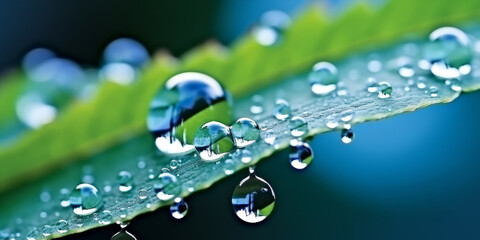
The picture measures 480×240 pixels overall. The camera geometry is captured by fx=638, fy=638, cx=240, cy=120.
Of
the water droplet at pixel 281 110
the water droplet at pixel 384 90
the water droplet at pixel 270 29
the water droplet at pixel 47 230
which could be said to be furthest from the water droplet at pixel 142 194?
the water droplet at pixel 270 29

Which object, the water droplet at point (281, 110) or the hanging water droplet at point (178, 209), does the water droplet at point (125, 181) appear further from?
the water droplet at point (281, 110)

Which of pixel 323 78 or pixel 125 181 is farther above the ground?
pixel 323 78

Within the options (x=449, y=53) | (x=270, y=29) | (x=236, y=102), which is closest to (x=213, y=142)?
(x=236, y=102)

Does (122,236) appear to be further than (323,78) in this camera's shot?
No

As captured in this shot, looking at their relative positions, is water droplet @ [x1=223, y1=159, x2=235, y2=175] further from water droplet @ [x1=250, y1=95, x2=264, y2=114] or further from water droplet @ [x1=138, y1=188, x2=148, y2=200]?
water droplet @ [x1=250, y1=95, x2=264, y2=114]

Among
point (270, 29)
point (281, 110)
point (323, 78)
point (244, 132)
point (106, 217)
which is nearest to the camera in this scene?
point (106, 217)

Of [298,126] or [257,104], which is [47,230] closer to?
[298,126]

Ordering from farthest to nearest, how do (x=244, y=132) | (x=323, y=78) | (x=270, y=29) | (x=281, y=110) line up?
(x=270, y=29)
(x=323, y=78)
(x=281, y=110)
(x=244, y=132)
